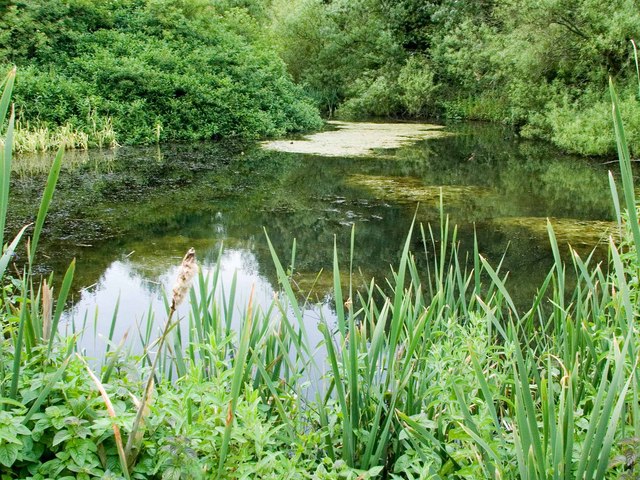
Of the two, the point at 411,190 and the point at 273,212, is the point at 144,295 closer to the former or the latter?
the point at 273,212

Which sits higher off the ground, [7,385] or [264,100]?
[264,100]

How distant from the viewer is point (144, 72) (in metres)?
11.7

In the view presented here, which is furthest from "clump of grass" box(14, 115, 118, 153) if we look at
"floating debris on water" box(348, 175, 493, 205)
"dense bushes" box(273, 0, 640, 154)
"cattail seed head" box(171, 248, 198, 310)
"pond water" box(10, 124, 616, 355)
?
"cattail seed head" box(171, 248, 198, 310)

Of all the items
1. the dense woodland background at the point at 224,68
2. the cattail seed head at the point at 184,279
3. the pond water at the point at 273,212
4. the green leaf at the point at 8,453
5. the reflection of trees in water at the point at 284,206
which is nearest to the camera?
the cattail seed head at the point at 184,279

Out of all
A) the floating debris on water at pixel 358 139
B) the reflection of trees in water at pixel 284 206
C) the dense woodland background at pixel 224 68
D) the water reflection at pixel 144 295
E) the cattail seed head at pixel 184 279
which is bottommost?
the water reflection at pixel 144 295

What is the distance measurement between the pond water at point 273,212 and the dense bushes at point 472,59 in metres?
2.35

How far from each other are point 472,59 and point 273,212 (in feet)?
44.9

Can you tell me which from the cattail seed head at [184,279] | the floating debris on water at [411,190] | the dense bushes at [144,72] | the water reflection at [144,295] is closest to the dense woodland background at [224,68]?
the dense bushes at [144,72]

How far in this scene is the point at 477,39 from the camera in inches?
739

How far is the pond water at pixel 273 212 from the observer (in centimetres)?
487

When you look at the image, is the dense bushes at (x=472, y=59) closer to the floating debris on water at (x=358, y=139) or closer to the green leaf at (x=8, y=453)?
the floating debris on water at (x=358, y=139)

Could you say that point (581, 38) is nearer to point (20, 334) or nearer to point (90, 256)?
point (90, 256)

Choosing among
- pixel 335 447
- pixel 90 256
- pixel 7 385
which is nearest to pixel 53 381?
pixel 7 385

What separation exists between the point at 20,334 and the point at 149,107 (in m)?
11.5
